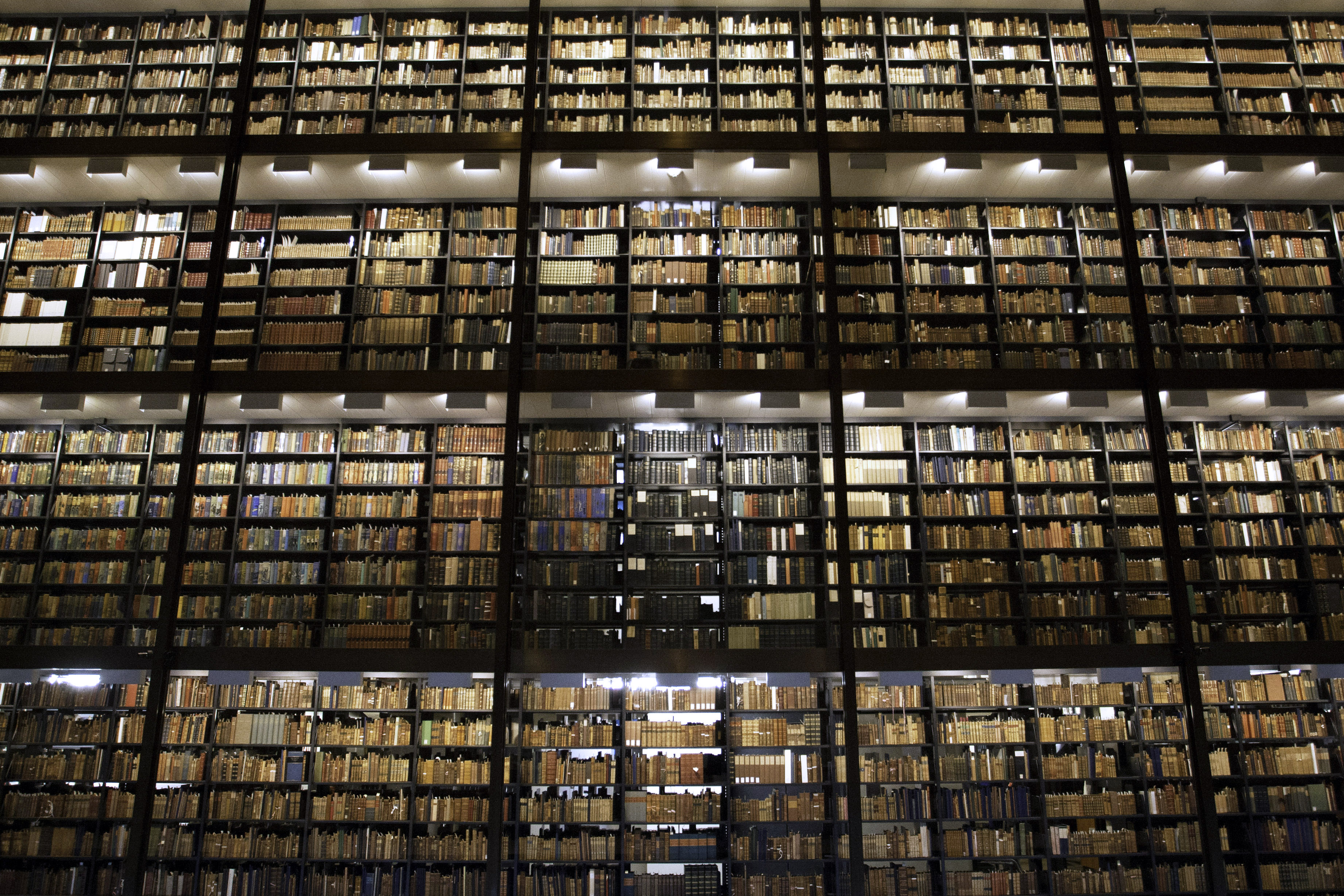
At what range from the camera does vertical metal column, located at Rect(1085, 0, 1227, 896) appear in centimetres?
437

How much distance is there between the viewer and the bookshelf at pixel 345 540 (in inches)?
211

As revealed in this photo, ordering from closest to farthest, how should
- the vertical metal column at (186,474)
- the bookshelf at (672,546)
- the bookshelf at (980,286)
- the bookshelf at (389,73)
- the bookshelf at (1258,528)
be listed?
1. the vertical metal column at (186,474)
2. the bookshelf at (672,546)
3. the bookshelf at (1258,528)
4. the bookshelf at (980,286)
5. the bookshelf at (389,73)

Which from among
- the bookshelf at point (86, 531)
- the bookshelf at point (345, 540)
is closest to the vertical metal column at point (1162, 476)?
the bookshelf at point (345, 540)

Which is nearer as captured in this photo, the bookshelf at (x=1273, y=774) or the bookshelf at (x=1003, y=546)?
the bookshelf at (x=1273, y=774)

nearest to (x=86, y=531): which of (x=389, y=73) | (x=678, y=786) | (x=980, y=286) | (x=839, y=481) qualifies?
(x=389, y=73)

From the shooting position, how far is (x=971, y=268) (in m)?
5.74

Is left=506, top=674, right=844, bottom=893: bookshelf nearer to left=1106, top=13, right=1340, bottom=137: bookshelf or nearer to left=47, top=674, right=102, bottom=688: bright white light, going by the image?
left=47, top=674, right=102, bottom=688: bright white light

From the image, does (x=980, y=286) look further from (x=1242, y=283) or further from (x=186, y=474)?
(x=186, y=474)

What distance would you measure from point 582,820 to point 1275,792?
14.2ft

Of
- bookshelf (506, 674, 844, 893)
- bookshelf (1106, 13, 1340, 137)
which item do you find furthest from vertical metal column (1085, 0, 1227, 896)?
bookshelf (506, 674, 844, 893)

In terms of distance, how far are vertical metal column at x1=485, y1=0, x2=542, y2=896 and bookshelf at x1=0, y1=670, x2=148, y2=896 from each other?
2.37m

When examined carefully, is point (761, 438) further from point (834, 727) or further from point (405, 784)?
point (405, 784)

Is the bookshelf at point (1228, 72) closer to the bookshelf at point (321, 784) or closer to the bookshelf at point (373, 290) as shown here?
the bookshelf at point (373, 290)

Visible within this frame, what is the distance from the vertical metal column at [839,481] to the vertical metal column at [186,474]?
3706 mm
